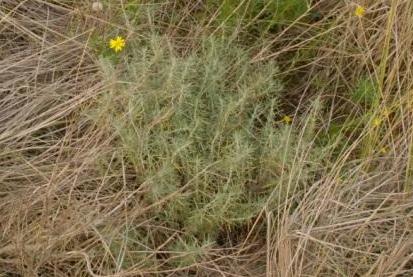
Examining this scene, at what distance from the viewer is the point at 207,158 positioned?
2115 mm

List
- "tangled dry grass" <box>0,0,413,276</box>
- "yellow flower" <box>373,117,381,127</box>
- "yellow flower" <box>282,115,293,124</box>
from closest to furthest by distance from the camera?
"tangled dry grass" <box>0,0,413,276</box> < "yellow flower" <box>373,117,381,127</box> < "yellow flower" <box>282,115,293,124</box>

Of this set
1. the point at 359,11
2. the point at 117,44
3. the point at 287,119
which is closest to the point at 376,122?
the point at 287,119

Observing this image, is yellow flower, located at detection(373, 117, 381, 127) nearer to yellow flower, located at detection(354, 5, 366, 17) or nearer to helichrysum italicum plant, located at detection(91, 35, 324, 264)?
helichrysum italicum plant, located at detection(91, 35, 324, 264)

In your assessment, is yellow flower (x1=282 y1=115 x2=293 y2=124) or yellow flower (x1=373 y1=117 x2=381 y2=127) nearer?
yellow flower (x1=373 y1=117 x2=381 y2=127)

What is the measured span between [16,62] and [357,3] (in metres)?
1.29

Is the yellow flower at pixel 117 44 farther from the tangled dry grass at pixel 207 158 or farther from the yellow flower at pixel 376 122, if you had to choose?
the yellow flower at pixel 376 122

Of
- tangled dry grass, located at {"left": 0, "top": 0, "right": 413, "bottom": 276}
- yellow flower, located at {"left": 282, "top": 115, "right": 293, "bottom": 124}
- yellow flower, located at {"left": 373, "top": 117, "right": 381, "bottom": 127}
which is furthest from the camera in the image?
yellow flower, located at {"left": 282, "top": 115, "right": 293, "bottom": 124}

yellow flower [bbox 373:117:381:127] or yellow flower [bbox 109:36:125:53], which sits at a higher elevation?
yellow flower [bbox 109:36:125:53]

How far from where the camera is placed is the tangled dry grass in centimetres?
200

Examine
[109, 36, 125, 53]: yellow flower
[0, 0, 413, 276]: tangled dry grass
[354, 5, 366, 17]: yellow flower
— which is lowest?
[0, 0, 413, 276]: tangled dry grass

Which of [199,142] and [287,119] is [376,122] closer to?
[287,119]

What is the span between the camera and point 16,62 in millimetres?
2510

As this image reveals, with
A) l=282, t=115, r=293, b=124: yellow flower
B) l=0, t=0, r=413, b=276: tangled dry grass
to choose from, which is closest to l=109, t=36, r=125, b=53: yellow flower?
l=0, t=0, r=413, b=276: tangled dry grass

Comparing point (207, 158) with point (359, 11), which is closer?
Answer: point (207, 158)
